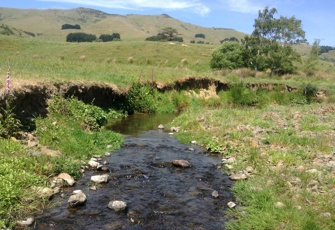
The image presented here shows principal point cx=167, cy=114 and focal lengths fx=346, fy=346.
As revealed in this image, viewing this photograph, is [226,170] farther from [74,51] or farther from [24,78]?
[74,51]

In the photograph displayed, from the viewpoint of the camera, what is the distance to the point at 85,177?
12.3 m

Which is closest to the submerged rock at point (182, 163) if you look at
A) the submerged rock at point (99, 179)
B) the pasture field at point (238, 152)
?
the pasture field at point (238, 152)

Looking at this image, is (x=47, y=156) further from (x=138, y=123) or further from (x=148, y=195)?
(x=138, y=123)

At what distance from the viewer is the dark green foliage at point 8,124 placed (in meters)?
13.5

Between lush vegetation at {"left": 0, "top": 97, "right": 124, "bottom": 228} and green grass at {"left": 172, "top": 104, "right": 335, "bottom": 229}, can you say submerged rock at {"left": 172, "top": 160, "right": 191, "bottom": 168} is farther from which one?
lush vegetation at {"left": 0, "top": 97, "right": 124, "bottom": 228}

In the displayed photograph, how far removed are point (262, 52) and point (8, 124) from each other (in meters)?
49.4

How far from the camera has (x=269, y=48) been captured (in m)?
56.0

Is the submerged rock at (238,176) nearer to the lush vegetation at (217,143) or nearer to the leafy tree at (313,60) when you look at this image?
the lush vegetation at (217,143)

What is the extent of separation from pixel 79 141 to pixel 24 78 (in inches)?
196

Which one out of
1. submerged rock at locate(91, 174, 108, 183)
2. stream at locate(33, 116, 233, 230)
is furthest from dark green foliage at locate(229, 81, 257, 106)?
submerged rock at locate(91, 174, 108, 183)

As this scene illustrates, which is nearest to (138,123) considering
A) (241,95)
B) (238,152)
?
(238,152)

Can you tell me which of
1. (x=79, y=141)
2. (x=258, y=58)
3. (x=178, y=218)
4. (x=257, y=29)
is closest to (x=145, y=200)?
(x=178, y=218)

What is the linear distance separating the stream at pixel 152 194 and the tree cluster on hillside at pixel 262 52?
40.7 meters

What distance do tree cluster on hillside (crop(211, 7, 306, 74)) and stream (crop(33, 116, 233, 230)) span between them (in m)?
40.7
